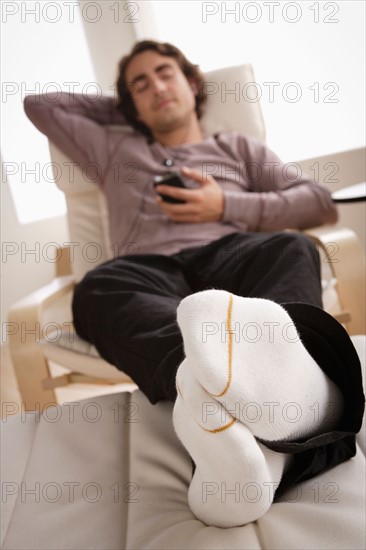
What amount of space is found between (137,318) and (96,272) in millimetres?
353

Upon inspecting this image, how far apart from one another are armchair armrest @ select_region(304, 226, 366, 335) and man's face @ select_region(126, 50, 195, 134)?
0.64 metres

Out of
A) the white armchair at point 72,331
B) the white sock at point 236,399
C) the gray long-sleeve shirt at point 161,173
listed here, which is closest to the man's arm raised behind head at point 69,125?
the gray long-sleeve shirt at point 161,173

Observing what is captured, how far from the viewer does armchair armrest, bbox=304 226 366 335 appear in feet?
4.85

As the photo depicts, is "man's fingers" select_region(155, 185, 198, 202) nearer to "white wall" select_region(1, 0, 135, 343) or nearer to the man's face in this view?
the man's face

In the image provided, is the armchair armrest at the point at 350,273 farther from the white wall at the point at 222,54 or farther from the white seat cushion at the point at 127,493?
the white wall at the point at 222,54

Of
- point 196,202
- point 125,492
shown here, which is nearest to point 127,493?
point 125,492

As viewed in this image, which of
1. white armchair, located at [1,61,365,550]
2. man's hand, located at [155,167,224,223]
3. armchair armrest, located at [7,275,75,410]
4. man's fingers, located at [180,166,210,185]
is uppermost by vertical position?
man's fingers, located at [180,166,210,185]

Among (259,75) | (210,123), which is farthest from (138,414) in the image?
(259,75)

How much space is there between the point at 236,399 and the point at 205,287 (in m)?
0.85

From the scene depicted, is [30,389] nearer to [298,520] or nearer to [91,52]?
[298,520]

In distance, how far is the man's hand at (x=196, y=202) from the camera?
5.43 feet

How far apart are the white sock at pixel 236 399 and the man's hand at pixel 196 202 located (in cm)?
99

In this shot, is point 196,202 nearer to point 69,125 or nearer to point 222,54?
point 69,125

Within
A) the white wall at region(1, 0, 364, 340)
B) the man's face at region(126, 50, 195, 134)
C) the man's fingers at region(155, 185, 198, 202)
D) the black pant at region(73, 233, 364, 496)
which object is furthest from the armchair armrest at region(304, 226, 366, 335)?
the white wall at region(1, 0, 364, 340)
